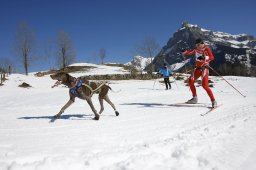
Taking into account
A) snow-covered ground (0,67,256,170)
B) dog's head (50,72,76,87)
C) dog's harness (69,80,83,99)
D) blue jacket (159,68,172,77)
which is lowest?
snow-covered ground (0,67,256,170)

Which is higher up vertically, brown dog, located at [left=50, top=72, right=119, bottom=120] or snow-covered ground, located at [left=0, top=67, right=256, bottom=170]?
brown dog, located at [left=50, top=72, right=119, bottom=120]

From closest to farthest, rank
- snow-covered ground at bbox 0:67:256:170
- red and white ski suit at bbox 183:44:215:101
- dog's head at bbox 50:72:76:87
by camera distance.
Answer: snow-covered ground at bbox 0:67:256:170 → dog's head at bbox 50:72:76:87 → red and white ski suit at bbox 183:44:215:101

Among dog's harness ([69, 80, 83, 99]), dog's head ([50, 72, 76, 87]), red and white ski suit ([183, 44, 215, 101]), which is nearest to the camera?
dog's head ([50, 72, 76, 87])

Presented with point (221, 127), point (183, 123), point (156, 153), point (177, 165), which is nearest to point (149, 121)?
point (183, 123)

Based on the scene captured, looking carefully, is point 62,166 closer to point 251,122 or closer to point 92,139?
point 92,139

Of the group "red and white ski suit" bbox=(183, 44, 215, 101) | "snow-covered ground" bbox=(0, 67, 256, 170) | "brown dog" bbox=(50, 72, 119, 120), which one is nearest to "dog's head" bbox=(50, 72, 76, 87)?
"brown dog" bbox=(50, 72, 119, 120)

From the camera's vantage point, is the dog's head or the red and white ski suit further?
the red and white ski suit

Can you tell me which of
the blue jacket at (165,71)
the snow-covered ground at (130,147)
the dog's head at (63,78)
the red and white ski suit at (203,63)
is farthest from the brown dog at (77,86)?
the blue jacket at (165,71)

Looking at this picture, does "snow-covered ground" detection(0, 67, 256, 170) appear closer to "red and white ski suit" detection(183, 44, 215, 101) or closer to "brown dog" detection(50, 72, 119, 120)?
"brown dog" detection(50, 72, 119, 120)

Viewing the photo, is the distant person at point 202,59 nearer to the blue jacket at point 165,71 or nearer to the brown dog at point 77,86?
the brown dog at point 77,86

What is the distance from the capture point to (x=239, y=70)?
14938 centimetres

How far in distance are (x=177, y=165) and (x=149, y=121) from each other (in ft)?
13.1

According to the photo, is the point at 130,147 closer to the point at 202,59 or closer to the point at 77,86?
the point at 77,86

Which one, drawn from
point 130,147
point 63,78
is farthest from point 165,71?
point 130,147
